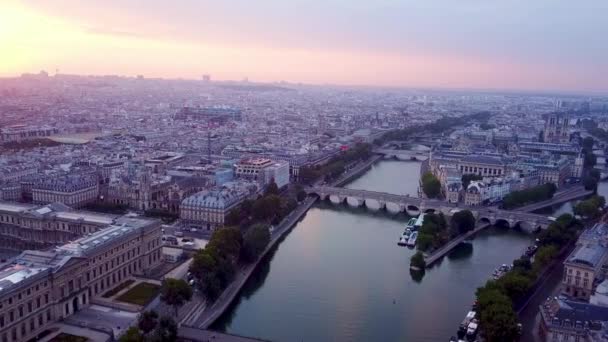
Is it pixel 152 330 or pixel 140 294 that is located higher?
pixel 152 330

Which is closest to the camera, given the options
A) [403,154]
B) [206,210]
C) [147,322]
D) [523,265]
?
[147,322]

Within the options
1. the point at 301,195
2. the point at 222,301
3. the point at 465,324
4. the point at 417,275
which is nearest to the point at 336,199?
the point at 301,195

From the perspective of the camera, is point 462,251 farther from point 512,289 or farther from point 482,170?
point 482,170

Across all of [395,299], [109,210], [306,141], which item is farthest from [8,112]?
[395,299]

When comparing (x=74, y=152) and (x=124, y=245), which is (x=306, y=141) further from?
(x=124, y=245)

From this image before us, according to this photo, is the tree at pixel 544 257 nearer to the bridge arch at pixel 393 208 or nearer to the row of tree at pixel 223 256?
the row of tree at pixel 223 256

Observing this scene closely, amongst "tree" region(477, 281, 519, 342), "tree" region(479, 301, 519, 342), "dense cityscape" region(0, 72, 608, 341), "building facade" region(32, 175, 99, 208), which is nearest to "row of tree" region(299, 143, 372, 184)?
"dense cityscape" region(0, 72, 608, 341)

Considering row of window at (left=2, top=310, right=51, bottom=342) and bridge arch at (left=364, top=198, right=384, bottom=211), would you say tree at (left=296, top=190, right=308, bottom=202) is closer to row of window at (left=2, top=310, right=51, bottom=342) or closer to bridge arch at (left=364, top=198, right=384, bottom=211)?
bridge arch at (left=364, top=198, right=384, bottom=211)
